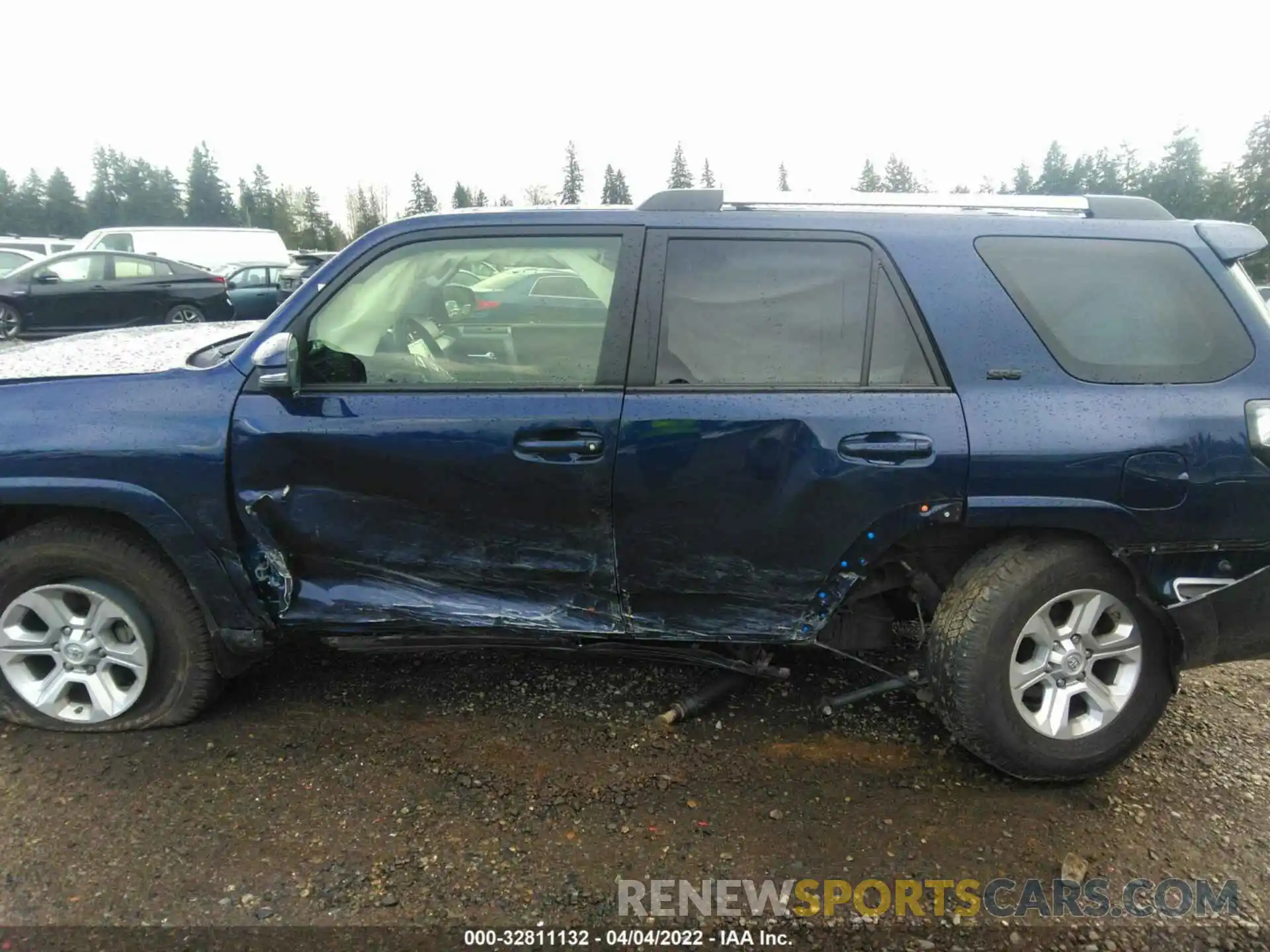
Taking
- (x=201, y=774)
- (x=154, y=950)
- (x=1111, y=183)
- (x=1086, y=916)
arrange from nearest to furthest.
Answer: (x=154, y=950) < (x=1086, y=916) < (x=201, y=774) < (x=1111, y=183)

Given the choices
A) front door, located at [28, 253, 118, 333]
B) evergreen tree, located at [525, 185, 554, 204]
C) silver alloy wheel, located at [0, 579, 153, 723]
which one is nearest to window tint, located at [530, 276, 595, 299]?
silver alloy wheel, located at [0, 579, 153, 723]

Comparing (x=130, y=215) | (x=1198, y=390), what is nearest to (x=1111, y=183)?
(x=1198, y=390)

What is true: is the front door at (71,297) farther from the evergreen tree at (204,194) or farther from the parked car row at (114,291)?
the evergreen tree at (204,194)

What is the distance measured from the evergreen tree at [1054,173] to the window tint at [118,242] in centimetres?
4666

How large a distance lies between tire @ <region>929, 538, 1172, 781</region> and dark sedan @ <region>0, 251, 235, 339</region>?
13354 millimetres

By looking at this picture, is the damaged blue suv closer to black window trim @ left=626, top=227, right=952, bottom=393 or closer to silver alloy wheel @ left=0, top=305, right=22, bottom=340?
black window trim @ left=626, top=227, right=952, bottom=393

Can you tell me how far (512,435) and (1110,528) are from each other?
1898 mm

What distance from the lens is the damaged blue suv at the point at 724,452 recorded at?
101 inches

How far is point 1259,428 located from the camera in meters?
2.54

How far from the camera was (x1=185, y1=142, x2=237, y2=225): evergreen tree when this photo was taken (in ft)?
→ 204

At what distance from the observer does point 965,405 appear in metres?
2.56

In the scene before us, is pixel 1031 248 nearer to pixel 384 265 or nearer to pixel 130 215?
pixel 384 265

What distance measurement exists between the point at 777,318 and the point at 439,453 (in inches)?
46.2

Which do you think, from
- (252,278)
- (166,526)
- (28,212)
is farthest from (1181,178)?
(28,212)
